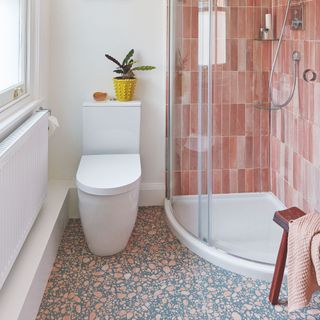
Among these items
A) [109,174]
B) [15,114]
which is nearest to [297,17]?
[109,174]

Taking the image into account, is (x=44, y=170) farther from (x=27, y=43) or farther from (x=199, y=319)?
(x=199, y=319)

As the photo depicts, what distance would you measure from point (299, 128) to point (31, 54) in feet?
5.62

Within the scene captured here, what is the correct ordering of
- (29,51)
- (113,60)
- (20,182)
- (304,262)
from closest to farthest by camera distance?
(304,262), (20,182), (29,51), (113,60)

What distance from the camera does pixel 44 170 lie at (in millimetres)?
2211

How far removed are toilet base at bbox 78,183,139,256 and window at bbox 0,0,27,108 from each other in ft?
2.13

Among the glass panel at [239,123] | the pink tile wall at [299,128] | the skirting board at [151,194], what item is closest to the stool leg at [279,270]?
the glass panel at [239,123]

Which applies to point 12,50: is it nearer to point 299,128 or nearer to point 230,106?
point 230,106

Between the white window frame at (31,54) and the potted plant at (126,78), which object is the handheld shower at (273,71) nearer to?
the potted plant at (126,78)

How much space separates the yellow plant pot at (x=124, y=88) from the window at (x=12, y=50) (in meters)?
0.61

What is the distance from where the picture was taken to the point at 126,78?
2602 mm

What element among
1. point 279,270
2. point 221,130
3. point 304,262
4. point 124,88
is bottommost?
point 279,270

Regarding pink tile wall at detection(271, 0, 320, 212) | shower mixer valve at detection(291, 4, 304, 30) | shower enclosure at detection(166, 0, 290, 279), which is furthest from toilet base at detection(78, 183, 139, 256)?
shower mixer valve at detection(291, 4, 304, 30)

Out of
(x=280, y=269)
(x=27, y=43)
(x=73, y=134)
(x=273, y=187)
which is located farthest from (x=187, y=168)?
(x=27, y=43)

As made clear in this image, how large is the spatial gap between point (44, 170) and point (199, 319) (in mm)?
1189
